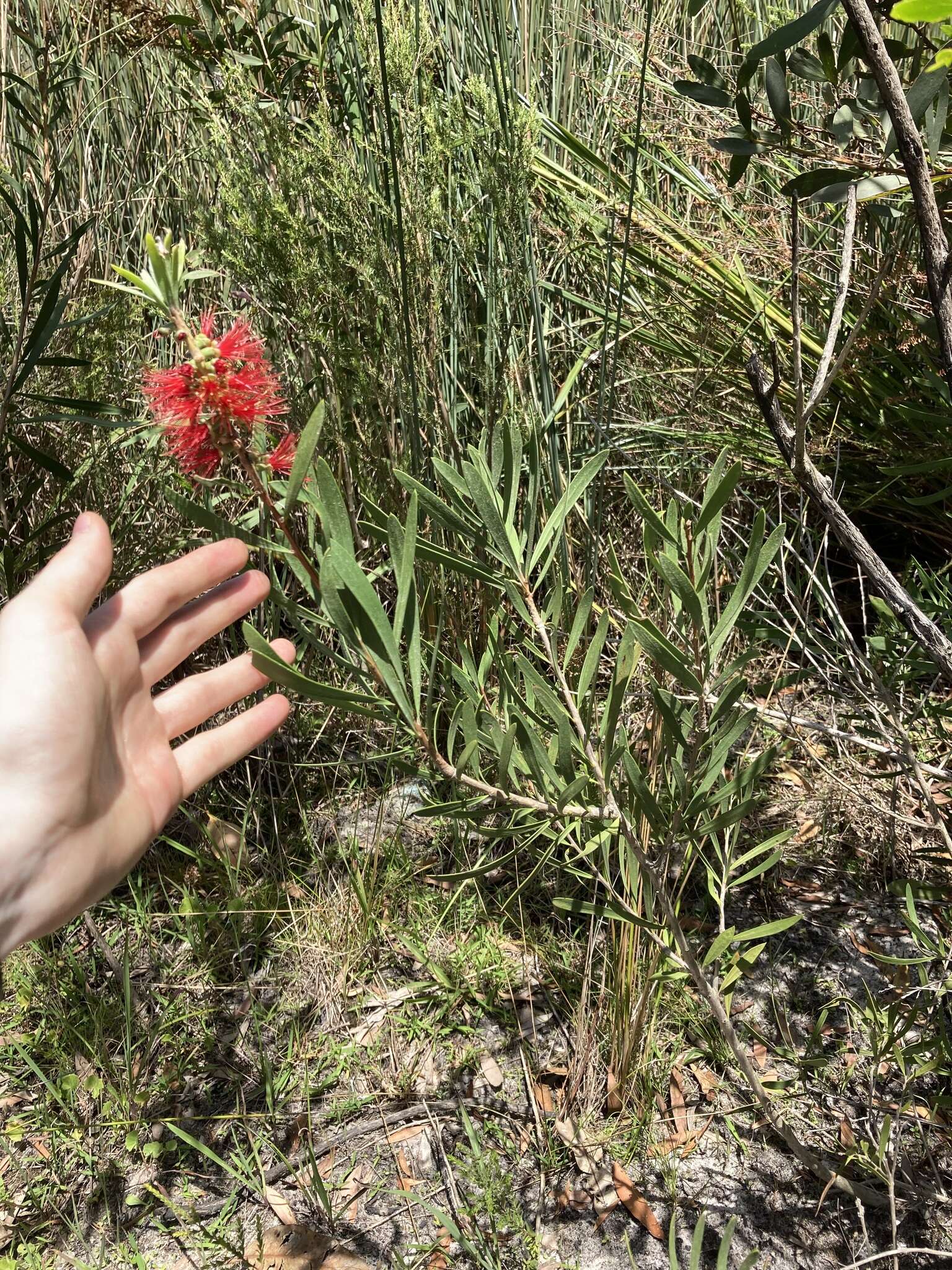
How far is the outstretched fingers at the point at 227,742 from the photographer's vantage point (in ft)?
3.07

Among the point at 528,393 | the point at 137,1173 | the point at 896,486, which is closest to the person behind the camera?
the point at 137,1173

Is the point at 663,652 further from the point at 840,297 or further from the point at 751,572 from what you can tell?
the point at 840,297

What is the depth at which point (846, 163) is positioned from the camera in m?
0.95

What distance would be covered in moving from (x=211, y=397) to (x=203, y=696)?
1.43ft

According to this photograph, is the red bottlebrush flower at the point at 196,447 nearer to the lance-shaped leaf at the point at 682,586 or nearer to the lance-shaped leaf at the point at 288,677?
the lance-shaped leaf at the point at 288,677

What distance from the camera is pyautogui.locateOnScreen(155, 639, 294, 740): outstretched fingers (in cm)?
97

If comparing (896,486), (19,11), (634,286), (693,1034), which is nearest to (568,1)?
(634,286)

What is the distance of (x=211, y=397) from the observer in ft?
2.03

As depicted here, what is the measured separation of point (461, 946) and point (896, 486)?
1230 mm

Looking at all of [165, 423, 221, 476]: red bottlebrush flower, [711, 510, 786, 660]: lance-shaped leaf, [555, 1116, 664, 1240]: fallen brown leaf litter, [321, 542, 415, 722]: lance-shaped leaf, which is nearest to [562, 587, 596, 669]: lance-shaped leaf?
[711, 510, 786, 660]: lance-shaped leaf

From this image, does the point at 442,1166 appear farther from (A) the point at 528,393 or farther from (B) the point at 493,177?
(B) the point at 493,177

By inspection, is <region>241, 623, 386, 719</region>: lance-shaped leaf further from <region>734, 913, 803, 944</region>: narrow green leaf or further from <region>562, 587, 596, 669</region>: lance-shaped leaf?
<region>734, 913, 803, 944</region>: narrow green leaf

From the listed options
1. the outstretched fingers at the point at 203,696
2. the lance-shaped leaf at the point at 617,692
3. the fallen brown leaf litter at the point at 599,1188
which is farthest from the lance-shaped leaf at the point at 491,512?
the fallen brown leaf litter at the point at 599,1188

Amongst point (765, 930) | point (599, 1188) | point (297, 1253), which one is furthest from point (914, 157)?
point (297, 1253)
